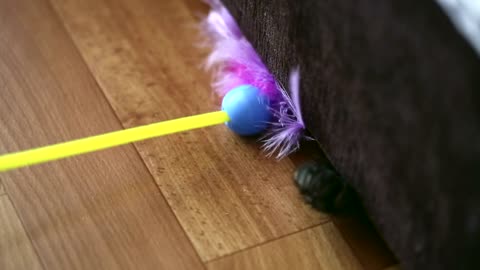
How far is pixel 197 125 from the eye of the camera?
2.82ft

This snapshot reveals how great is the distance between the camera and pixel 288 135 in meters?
0.88

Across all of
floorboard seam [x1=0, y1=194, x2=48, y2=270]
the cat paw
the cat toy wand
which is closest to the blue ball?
the cat toy wand

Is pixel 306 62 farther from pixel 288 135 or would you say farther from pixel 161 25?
pixel 161 25

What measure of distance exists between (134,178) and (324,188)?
0.25m

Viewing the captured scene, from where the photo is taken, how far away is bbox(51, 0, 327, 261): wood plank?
2.63 ft

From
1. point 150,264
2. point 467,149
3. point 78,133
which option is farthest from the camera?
point 78,133

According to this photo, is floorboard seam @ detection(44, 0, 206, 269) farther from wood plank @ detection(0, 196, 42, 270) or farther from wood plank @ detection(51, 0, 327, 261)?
wood plank @ detection(0, 196, 42, 270)

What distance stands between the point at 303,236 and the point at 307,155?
14 centimetres

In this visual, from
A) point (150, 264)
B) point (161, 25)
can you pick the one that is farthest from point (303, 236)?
point (161, 25)

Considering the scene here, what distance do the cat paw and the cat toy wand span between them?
0.35 feet

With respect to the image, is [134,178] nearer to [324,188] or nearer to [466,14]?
[324,188]

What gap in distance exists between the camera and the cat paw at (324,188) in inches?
31.0

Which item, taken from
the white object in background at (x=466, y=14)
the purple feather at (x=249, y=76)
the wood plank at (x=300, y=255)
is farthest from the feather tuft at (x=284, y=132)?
the white object in background at (x=466, y=14)

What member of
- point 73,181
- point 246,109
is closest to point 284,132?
point 246,109
